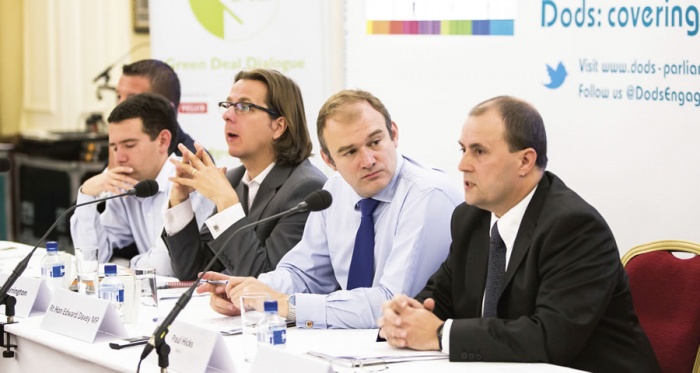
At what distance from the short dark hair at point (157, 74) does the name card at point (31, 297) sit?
2.11 metres

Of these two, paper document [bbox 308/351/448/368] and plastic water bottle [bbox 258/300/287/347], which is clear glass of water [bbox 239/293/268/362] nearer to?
plastic water bottle [bbox 258/300/287/347]

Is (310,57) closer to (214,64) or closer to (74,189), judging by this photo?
(214,64)

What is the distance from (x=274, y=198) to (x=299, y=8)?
176 cm

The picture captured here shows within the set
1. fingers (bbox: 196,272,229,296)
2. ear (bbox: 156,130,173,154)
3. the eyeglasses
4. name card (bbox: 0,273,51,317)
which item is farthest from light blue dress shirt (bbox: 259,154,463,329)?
ear (bbox: 156,130,173,154)

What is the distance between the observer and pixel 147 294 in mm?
3154

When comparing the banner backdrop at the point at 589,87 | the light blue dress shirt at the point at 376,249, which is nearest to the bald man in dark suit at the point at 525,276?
the light blue dress shirt at the point at 376,249

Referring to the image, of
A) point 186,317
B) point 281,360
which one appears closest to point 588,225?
point 281,360

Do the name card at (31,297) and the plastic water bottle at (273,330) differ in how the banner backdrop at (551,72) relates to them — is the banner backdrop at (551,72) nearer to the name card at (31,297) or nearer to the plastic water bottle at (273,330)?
the plastic water bottle at (273,330)

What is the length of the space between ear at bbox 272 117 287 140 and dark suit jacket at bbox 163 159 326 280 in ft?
0.40

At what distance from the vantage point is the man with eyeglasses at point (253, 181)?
3555 mm

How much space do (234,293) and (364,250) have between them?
47 cm

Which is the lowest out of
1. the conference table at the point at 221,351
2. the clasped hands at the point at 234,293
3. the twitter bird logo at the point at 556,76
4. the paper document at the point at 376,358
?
the conference table at the point at 221,351

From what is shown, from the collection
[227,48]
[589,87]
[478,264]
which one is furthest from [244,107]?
[227,48]

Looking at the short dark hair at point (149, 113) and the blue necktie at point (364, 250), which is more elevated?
the short dark hair at point (149, 113)
